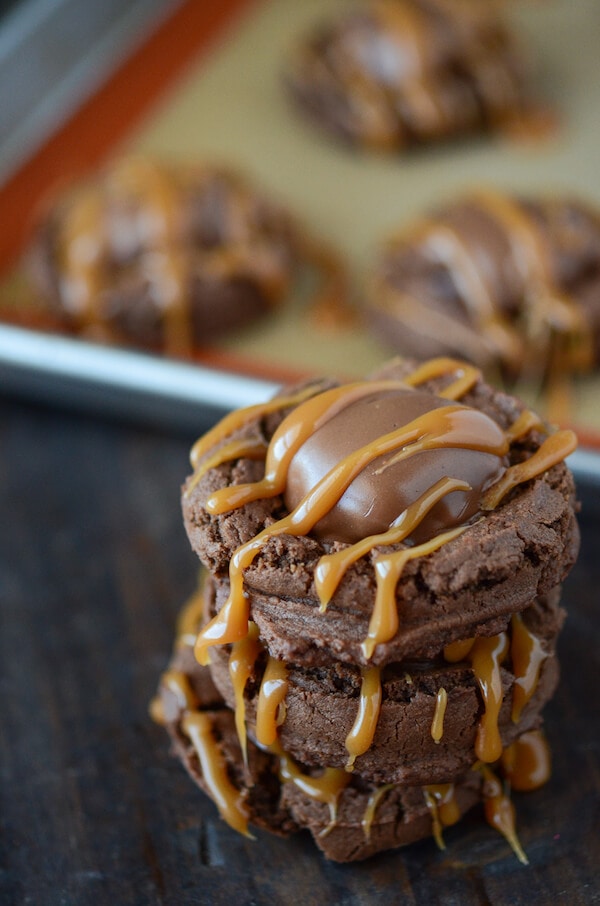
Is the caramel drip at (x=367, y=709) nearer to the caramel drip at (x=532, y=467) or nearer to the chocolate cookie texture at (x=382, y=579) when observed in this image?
the chocolate cookie texture at (x=382, y=579)

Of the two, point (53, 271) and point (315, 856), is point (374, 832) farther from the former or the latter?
point (53, 271)

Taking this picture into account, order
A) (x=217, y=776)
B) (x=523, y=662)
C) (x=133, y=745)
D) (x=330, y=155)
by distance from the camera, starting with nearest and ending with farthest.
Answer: (x=523, y=662) < (x=217, y=776) < (x=133, y=745) < (x=330, y=155)

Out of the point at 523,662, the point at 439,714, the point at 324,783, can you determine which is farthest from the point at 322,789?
the point at 523,662

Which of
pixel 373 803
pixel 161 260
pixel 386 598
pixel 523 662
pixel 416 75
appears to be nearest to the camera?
pixel 386 598

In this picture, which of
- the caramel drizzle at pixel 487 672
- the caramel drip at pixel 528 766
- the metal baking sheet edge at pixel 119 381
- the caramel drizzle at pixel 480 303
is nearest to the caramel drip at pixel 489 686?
the caramel drizzle at pixel 487 672

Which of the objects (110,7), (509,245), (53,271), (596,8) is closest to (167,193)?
(53,271)

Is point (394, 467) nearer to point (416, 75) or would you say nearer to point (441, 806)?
point (441, 806)

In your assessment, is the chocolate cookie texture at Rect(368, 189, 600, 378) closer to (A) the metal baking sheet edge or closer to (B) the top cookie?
(A) the metal baking sheet edge
